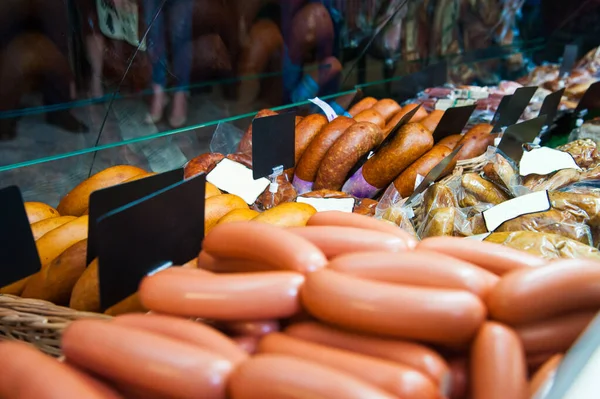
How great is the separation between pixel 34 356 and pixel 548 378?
89 cm

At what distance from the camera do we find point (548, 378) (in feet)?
2.75

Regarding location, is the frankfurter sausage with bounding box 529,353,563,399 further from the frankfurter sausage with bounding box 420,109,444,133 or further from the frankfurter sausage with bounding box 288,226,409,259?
the frankfurter sausage with bounding box 420,109,444,133

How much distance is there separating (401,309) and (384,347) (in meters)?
0.09

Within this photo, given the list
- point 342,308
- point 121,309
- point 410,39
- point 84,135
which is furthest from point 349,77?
point 342,308

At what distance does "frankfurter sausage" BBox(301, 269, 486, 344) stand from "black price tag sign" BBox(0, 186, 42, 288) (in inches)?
29.5

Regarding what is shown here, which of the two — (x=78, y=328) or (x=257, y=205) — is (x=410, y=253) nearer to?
(x=78, y=328)

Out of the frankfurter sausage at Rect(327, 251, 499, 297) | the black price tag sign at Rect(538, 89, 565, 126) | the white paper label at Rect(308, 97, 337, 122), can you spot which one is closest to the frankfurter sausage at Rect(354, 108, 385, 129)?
the white paper label at Rect(308, 97, 337, 122)

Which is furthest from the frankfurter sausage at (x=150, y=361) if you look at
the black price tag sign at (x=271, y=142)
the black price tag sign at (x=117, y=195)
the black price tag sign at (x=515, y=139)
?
the black price tag sign at (x=515, y=139)

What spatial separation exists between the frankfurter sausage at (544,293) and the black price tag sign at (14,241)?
3.49 ft

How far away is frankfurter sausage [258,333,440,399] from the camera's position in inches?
31.8

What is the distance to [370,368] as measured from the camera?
0.84 m

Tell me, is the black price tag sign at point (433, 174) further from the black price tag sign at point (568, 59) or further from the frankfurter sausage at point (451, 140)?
the black price tag sign at point (568, 59)

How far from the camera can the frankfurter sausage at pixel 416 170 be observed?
2.40 meters

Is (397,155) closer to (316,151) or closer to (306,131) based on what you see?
(316,151)
